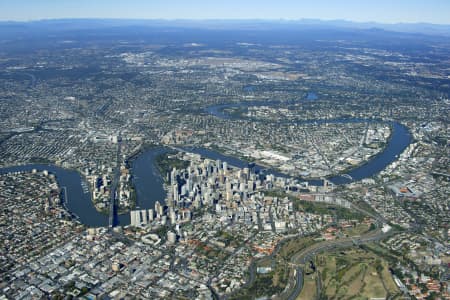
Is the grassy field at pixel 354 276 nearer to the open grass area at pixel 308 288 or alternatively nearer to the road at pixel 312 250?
the open grass area at pixel 308 288

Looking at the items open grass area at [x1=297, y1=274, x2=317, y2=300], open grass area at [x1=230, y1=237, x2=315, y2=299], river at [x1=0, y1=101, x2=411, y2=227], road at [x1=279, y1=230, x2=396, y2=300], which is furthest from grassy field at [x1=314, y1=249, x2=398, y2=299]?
river at [x1=0, y1=101, x2=411, y2=227]

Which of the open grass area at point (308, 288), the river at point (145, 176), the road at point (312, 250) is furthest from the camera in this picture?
the river at point (145, 176)

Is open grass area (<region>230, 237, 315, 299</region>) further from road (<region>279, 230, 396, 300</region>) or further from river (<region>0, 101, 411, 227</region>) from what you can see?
river (<region>0, 101, 411, 227</region>)

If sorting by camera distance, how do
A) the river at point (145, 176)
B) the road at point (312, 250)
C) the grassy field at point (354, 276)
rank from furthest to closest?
1. the river at point (145, 176)
2. the road at point (312, 250)
3. the grassy field at point (354, 276)

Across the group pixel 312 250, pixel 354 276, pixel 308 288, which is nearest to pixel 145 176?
pixel 312 250

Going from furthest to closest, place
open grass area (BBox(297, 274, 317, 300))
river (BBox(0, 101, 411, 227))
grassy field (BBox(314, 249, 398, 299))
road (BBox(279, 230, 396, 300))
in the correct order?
river (BBox(0, 101, 411, 227)) → road (BBox(279, 230, 396, 300)) → grassy field (BBox(314, 249, 398, 299)) → open grass area (BBox(297, 274, 317, 300))

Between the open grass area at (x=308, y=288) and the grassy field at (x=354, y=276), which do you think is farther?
the grassy field at (x=354, y=276)

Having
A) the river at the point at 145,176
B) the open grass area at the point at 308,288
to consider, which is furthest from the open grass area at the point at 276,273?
the river at the point at 145,176

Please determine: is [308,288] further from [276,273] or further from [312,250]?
[312,250]

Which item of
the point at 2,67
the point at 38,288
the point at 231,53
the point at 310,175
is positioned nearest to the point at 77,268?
the point at 38,288

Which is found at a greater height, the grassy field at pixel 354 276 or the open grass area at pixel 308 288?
the grassy field at pixel 354 276
